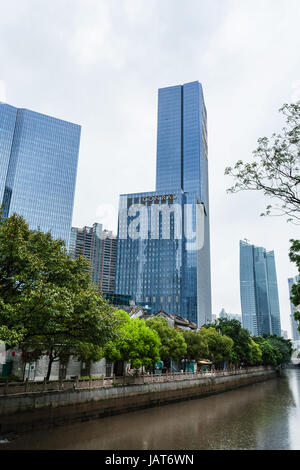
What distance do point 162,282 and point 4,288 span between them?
420 ft

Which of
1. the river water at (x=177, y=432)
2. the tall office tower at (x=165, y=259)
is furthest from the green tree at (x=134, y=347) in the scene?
the tall office tower at (x=165, y=259)

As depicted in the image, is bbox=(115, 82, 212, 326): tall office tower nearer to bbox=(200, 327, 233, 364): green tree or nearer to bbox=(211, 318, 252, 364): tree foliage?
bbox=(211, 318, 252, 364): tree foliage

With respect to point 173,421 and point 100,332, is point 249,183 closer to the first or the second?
point 100,332

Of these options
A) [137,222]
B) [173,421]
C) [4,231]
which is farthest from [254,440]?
[137,222]

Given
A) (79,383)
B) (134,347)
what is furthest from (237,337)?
(79,383)

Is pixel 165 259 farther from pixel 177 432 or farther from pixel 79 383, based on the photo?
pixel 177 432

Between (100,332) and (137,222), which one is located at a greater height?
(137,222)

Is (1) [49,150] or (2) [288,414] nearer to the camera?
(2) [288,414]

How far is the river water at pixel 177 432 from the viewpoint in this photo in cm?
2012

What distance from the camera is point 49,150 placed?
144 m

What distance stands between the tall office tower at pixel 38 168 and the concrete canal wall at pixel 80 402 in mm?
100565

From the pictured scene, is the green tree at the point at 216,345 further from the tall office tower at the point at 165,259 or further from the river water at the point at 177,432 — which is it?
the tall office tower at the point at 165,259

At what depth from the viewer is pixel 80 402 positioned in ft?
86.1

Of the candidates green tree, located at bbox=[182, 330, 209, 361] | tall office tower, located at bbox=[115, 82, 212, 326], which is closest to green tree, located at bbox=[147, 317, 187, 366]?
green tree, located at bbox=[182, 330, 209, 361]
